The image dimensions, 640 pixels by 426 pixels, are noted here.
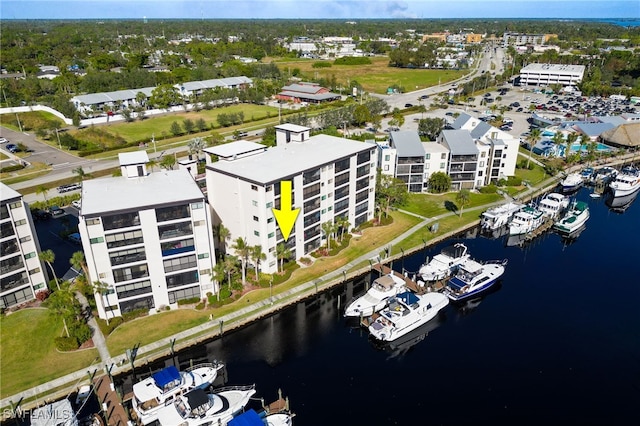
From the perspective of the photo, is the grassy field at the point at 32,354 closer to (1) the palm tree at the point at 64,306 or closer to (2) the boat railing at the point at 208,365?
(1) the palm tree at the point at 64,306

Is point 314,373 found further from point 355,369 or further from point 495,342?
point 495,342

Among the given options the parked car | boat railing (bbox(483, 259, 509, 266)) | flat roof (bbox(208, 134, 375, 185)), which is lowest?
boat railing (bbox(483, 259, 509, 266))

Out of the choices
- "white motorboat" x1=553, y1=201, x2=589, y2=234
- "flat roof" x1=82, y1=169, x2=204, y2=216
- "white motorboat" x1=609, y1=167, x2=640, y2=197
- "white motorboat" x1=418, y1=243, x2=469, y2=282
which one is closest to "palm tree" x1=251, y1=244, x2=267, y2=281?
"flat roof" x1=82, y1=169, x2=204, y2=216

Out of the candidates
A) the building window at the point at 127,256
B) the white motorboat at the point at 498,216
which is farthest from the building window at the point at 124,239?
the white motorboat at the point at 498,216

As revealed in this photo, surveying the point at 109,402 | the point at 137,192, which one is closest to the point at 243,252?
the point at 137,192

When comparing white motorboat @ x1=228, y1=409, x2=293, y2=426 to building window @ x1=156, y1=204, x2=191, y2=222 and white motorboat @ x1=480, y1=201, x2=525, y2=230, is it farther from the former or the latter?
white motorboat @ x1=480, y1=201, x2=525, y2=230

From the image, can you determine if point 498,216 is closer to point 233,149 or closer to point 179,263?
point 233,149
